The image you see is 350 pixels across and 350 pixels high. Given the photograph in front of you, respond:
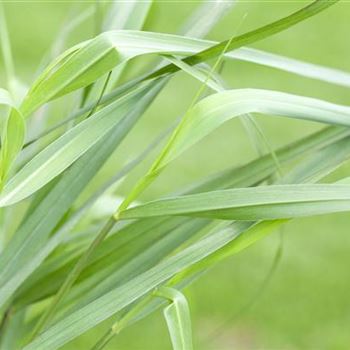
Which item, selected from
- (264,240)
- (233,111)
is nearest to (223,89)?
(233,111)

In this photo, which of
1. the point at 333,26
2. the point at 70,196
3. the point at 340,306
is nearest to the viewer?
the point at 70,196

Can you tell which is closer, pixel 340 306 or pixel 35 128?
pixel 35 128

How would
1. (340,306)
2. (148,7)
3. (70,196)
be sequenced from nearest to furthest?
(70,196)
(148,7)
(340,306)

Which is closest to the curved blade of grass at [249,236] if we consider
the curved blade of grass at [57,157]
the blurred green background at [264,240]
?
the curved blade of grass at [57,157]

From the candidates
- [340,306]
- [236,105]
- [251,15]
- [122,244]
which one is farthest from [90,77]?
[251,15]

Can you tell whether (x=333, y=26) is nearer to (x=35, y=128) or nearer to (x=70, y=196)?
(x=35, y=128)

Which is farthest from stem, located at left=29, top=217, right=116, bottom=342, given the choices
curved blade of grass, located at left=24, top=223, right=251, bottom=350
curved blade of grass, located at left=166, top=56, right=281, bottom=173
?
curved blade of grass, located at left=166, top=56, right=281, bottom=173

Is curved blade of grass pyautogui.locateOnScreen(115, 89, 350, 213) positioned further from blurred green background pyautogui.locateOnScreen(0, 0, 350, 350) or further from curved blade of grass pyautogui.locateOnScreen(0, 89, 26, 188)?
blurred green background pyautogui.locateOnScreen(0, 0, 350, 350)

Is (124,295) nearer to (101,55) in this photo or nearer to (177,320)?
(177,320)
